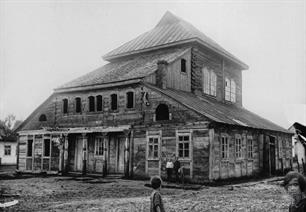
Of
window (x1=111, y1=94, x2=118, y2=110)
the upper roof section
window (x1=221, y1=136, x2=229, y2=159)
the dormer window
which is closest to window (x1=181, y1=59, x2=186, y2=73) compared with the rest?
the upper roof section

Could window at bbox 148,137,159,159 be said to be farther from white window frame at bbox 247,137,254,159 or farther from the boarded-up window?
the boarded-up window

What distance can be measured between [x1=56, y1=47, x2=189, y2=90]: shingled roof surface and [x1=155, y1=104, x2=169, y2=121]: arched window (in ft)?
7.19

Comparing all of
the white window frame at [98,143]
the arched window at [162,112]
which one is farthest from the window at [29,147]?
the arched window at [162,112]

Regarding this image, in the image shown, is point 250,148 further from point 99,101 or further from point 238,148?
point 99,101

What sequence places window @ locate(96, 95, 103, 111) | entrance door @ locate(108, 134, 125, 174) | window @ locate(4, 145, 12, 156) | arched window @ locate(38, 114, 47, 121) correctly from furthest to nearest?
window @ locate(4, 145, 12, 156), arched window @ locate(38, 114, 47, 121), window @ locate(96, 95, 103, 111), entrance door @ locate(108, 134, 125, 174)

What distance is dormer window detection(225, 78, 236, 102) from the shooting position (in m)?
30.7

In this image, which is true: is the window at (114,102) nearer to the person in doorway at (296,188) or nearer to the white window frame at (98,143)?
the white window frame at (98,143)

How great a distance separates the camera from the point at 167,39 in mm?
27344

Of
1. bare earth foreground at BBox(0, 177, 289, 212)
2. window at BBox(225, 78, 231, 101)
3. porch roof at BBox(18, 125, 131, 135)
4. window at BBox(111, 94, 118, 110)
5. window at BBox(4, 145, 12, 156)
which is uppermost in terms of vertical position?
window at BBox(225, 78, 231, 101)

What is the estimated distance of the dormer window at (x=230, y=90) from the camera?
30.7 m

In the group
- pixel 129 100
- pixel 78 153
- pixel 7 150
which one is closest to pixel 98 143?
pixel 78 153

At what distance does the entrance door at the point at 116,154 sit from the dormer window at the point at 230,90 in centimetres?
1138

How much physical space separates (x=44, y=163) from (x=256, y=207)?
18.2m

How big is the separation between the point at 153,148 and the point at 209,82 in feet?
30.6
